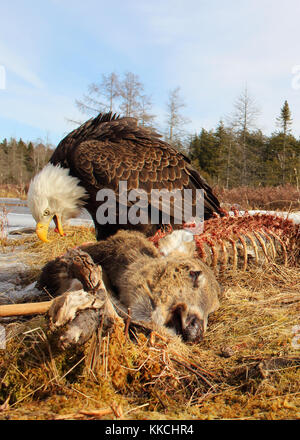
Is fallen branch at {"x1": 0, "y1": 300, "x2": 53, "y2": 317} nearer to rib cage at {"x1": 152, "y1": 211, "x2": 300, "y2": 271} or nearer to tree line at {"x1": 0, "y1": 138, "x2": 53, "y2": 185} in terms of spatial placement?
rib cage at {"x1": 152, "y1": 211, "x2": 300, "y2": 271}

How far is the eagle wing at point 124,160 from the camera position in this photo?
4934mm

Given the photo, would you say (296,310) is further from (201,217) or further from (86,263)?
(201,217)

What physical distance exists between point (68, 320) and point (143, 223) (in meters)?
3.43

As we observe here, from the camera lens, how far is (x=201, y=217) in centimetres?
571

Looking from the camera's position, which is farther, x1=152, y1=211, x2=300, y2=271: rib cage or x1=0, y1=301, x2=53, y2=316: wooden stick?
x1=152, y1=211, x2=300, y2=271: rib cage

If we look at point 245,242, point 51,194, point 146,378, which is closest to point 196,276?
point 146,378

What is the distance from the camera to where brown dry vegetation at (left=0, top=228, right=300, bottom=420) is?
1.54 meters

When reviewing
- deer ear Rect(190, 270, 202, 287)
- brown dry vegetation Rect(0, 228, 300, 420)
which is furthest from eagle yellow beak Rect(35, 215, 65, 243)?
deer ear Rect(190, 270, 202, 287)

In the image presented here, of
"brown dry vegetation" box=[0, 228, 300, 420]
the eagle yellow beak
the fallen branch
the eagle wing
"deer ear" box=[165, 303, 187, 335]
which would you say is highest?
the eagle wing

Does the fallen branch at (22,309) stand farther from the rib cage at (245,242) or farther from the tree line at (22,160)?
the tree line at (22,160)

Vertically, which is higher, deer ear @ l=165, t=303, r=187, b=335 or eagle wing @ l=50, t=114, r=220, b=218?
eagle wing @ l=50, t=114, r=220, b=218

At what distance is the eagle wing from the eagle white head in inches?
5.6

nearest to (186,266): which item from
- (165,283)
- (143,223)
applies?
(165,283)

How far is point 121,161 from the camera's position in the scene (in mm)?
5074
